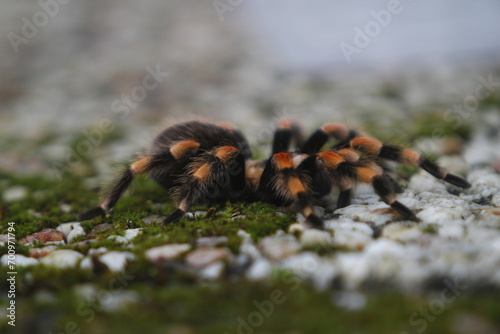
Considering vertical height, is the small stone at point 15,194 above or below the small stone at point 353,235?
above

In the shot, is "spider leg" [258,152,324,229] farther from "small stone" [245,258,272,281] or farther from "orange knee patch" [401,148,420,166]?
"orange knee patch" [401,148,420,166]

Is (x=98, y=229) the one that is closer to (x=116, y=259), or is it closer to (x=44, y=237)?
(x=44, y=237)

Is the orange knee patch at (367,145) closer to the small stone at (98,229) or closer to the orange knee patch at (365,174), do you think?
the orange knee patch at (365,174)

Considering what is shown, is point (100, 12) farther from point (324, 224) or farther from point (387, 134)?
point (324, 224)

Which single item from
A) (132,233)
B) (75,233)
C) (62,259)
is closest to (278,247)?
(132,233)

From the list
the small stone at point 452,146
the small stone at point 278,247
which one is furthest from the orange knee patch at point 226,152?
the small stone at point 452,146

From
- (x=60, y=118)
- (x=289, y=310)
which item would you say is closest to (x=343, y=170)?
(x=289, y=310)
